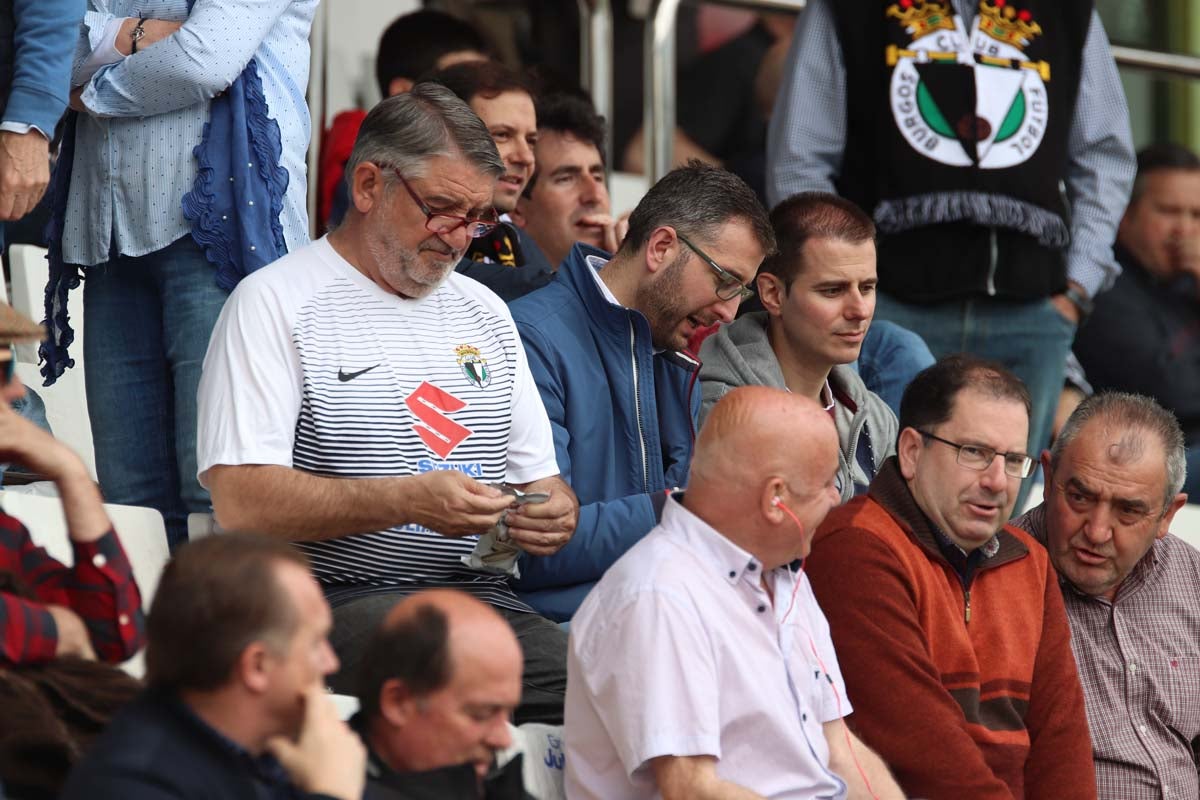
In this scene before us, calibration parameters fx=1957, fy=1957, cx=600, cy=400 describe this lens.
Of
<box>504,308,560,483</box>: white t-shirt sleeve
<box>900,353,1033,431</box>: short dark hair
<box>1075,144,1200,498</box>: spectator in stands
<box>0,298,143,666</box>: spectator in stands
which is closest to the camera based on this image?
<box>0,298,143,666</box>: spectator in stands

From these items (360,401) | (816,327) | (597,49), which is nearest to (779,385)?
(816,327)

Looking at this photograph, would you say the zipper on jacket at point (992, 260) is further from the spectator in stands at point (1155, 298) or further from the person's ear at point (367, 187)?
the person's ear at point (367, 187)

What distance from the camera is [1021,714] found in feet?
13.8

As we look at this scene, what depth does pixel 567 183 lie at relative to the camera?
565 centimetres

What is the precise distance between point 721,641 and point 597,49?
3834 mm

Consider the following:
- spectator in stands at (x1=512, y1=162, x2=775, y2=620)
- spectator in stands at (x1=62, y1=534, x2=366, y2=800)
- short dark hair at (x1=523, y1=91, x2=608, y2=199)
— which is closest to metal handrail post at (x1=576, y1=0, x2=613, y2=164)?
short dark hair at (x1=523, y1=91, x2=608, y2=199)

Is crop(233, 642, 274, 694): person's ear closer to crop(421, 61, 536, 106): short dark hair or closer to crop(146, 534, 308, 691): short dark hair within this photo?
crop(146, 534, 308, 691): short dark hair

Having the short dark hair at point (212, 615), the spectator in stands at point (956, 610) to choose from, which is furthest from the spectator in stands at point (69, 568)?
the spectator in stands at point (956, 610)

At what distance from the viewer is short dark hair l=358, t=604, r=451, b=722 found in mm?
2736

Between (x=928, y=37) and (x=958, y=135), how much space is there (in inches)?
11.9

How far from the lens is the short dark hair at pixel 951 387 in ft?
14.1

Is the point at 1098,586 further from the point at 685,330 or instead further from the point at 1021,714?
the point at 685,330

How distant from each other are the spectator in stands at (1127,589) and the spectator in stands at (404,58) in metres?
2.19

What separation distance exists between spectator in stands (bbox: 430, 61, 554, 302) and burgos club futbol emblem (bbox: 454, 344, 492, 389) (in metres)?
1.12
